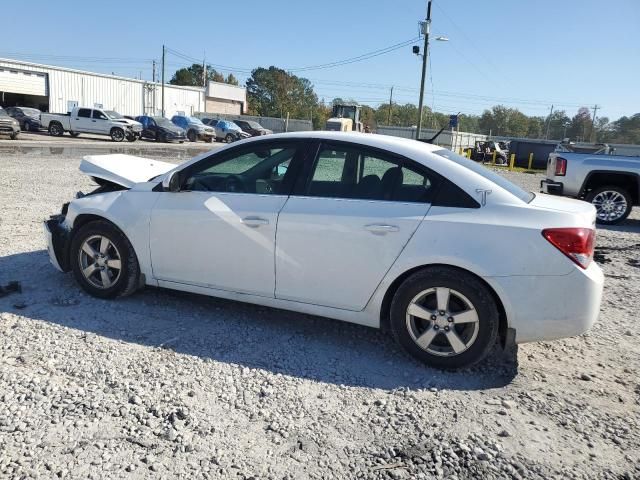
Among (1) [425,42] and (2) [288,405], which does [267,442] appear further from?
(1) [425,42]

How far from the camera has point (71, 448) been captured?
2709mm

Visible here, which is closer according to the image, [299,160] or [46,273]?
[299,160]

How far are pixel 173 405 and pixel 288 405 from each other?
0.69m

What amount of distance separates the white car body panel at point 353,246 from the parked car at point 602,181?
23.7ft

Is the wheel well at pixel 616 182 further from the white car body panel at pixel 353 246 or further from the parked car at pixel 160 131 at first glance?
the parked car at pixel 160 131

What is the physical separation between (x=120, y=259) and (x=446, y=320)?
2.81 meters

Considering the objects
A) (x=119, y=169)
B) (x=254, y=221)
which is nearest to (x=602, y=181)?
(x=254, y=221)

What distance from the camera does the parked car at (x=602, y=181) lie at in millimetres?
10461

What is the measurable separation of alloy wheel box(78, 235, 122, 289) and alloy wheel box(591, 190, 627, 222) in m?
9.41

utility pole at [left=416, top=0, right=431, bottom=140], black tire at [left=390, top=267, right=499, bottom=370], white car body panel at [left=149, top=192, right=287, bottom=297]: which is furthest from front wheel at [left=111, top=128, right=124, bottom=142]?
black tire at [left=390, top=267, right=499, bottom=370]

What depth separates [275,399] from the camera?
130 inches

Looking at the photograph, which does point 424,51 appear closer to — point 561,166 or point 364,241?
point 561,166

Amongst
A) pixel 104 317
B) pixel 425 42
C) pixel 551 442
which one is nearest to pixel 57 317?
pixel 104 317

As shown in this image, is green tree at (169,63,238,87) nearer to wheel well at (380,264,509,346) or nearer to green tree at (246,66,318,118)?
green tree at (246,66,318,118)
